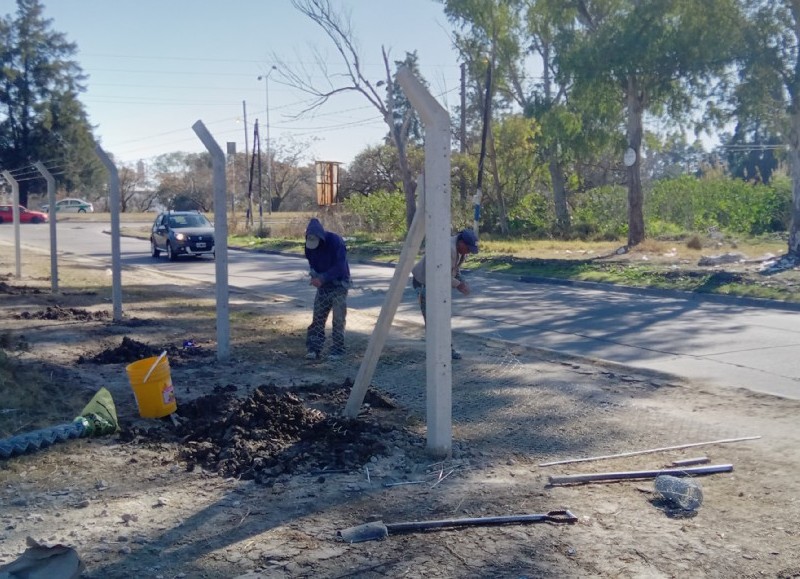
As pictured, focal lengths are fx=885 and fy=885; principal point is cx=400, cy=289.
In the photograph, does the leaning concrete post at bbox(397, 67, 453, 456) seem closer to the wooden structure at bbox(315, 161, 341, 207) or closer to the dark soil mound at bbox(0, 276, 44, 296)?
the dark soil mound at bbox(0, 276, 44, 296)

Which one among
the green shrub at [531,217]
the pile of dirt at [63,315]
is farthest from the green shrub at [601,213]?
the pile of dirt at [63,315]

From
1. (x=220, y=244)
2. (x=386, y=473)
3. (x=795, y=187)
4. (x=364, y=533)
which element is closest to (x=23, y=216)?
(x=795, y=187)

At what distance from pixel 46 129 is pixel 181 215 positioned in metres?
34.1

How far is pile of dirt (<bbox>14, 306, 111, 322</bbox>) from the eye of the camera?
13.1 metres

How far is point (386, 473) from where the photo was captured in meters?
5.63

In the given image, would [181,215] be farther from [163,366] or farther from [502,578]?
[502,578]

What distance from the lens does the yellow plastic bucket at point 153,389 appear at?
23.0ft

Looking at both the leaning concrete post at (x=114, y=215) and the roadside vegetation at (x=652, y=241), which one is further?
the roadside vegetation at (x=652, y=241)

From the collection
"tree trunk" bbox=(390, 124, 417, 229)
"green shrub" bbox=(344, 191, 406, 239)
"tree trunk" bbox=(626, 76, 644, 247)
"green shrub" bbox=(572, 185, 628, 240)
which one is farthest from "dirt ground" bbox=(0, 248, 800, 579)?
"green shrub" bbox=(344, 191, 406, 239)

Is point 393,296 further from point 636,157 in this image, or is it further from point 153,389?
point 636,157

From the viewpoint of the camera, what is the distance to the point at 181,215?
31.8 metres

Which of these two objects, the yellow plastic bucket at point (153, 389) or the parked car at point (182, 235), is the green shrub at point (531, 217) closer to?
the parked car at point (182, 235)

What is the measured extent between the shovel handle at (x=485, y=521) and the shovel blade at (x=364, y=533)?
0.19 feet

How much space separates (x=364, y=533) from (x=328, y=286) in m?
5.69
